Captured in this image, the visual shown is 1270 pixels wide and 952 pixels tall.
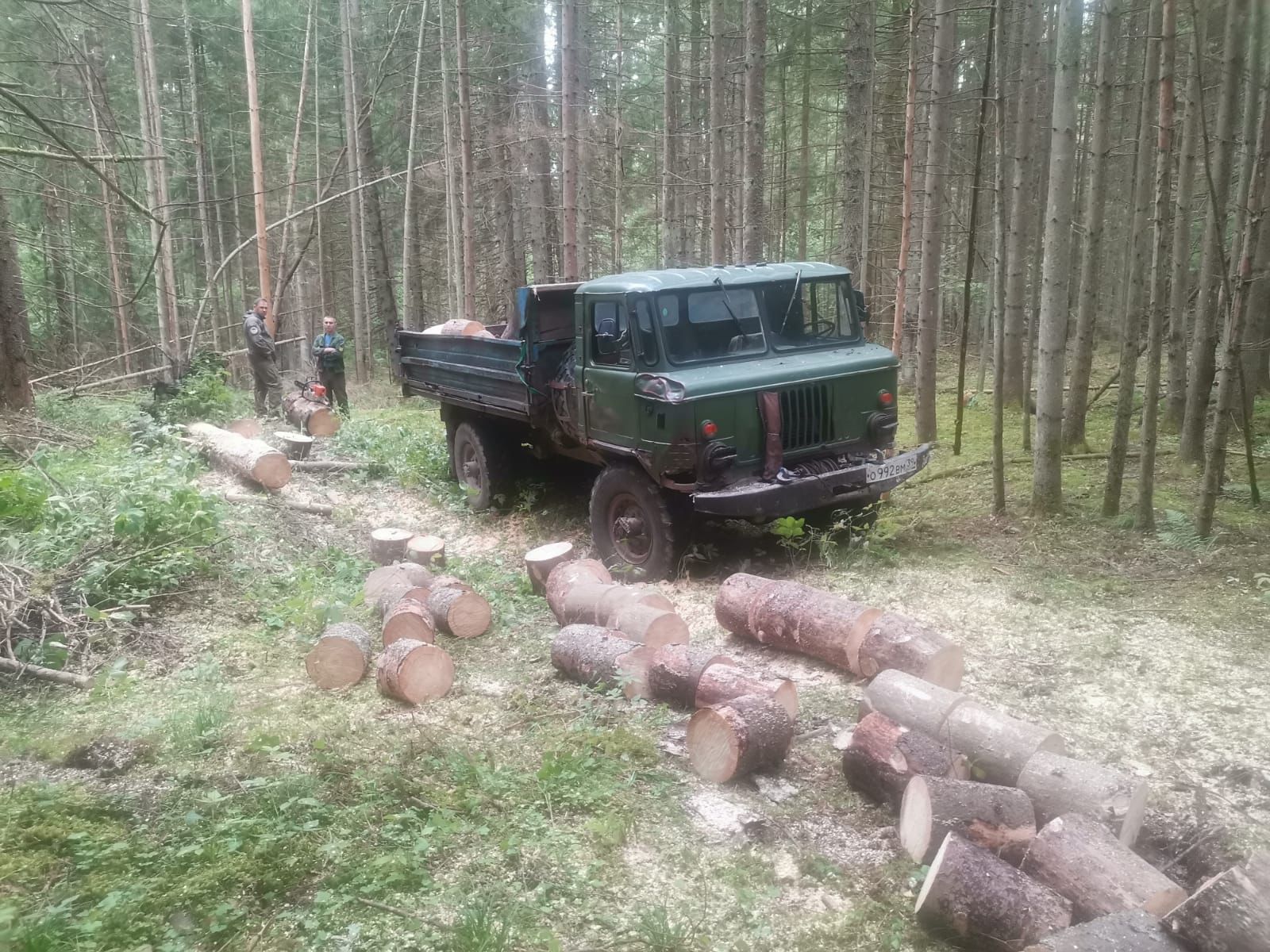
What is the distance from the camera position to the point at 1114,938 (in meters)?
2.77

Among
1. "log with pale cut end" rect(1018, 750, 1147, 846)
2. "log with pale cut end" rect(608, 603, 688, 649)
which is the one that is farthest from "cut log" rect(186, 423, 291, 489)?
"log with pale cut end" rect(1018, 750, 1147, 846)

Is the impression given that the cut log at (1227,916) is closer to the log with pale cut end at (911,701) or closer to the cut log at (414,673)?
the log with pale cut end at (911,701)

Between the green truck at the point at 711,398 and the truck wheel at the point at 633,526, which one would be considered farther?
the truck wheel at the point at 633,526

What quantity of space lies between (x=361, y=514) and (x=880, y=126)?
50.5 ft

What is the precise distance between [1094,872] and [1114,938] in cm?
38

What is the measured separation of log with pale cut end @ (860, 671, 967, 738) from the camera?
4168 mm

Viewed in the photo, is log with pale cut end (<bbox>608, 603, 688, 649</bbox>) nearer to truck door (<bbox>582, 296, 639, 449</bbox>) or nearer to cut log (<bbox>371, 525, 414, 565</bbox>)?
truck door (<bbox>582, 296, 639, 449</bbox>)

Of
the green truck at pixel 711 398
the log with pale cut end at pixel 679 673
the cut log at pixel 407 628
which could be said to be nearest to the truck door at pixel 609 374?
the green truck at pixel 711 398

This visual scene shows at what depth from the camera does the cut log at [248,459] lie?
913cm

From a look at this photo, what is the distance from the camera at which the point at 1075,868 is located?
316 cm

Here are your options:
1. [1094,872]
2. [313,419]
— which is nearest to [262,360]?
[313,419]

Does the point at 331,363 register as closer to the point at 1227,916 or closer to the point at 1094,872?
the point at 1094,872

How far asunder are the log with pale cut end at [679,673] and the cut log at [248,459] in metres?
5.88

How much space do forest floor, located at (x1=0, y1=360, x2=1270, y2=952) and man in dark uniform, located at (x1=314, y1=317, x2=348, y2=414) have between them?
772 cm
